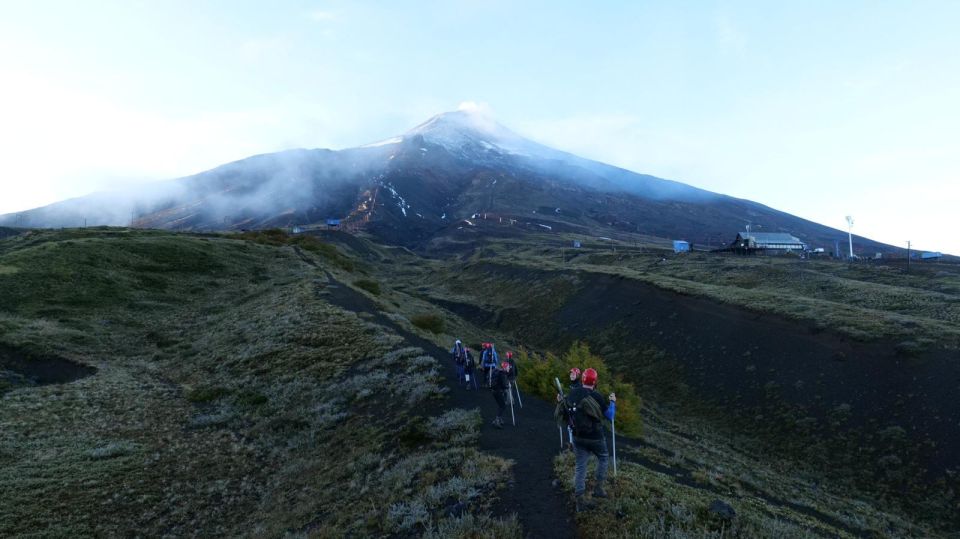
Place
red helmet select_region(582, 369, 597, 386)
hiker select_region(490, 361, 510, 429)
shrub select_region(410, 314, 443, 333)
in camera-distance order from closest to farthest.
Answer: red helmet select_region(582, 369, 597, 386)
hiker select_region(490, 361, 510, 429)
shrub select_region(410, 314, 443, 333)

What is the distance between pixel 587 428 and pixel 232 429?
62.4ft

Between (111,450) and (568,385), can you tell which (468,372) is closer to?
(568,385)

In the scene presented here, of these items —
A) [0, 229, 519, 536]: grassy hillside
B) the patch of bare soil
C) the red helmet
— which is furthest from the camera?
the patch of bare soil

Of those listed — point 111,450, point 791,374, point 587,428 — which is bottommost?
point 791,374

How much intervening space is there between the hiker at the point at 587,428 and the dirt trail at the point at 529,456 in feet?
2.14

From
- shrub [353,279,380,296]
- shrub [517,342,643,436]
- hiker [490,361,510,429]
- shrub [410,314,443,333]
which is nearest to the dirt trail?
hiker [490,361,510,429]

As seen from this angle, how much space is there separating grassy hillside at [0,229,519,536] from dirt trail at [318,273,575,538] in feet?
1.56

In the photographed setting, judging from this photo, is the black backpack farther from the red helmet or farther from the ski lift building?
the ski lift building

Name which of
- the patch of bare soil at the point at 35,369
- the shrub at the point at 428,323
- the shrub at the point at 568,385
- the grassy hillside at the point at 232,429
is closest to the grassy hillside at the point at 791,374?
the shrub at the point at 568,385

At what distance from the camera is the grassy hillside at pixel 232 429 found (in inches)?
535

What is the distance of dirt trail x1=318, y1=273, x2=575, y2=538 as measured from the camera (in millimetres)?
9836

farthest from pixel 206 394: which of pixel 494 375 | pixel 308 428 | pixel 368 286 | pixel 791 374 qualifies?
pixel 791 374

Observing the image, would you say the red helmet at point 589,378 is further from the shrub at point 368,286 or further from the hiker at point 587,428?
the shrub at point 368,286

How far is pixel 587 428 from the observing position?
988 cm
